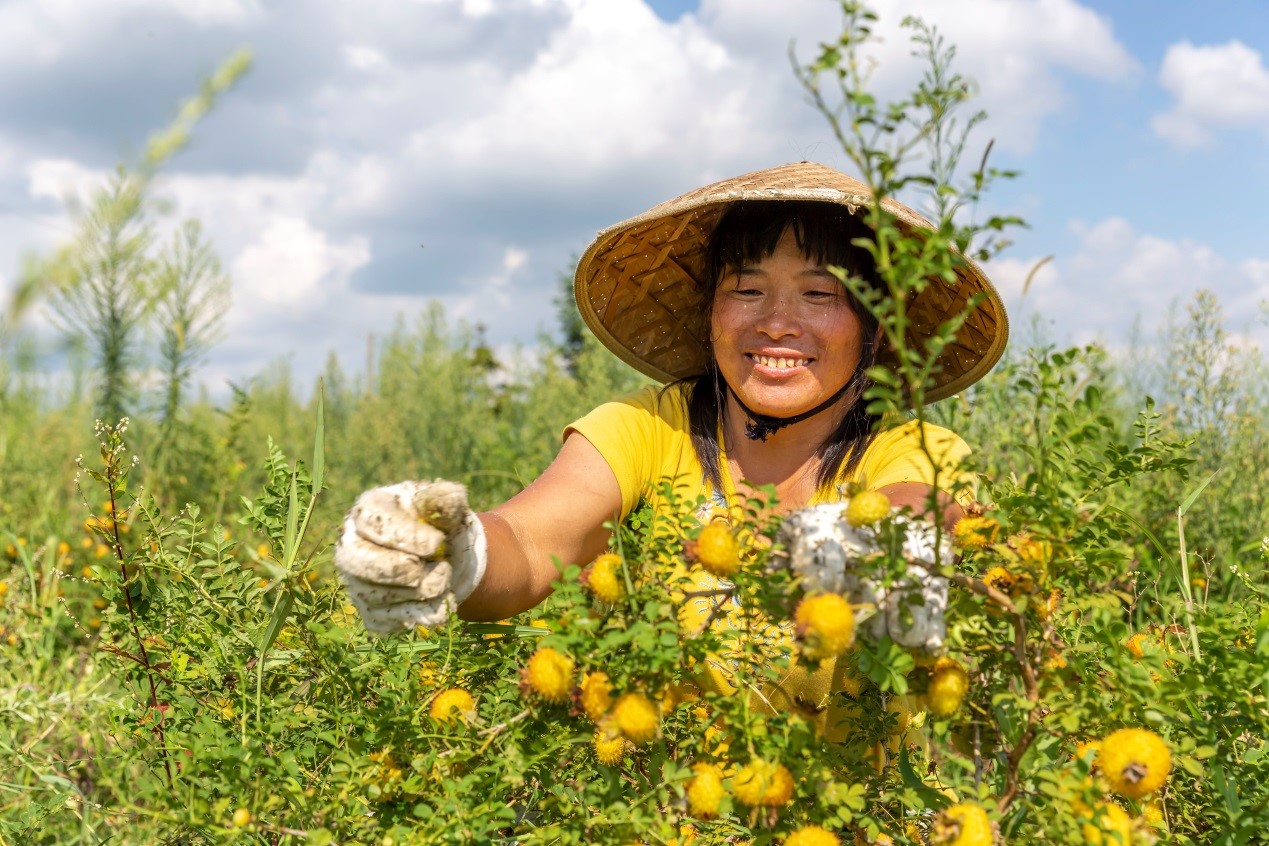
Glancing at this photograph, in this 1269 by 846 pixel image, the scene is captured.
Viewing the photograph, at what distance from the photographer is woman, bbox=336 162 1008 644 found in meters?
1.71

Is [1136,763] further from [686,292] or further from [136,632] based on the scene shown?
[686,292]

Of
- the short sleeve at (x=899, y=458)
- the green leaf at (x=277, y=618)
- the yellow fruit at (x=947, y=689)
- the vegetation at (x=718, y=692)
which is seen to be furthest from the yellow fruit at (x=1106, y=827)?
the green leaf at (x=277, y=618)

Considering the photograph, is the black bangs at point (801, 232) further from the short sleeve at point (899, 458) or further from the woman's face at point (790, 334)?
the short sleeve at point (899, 458)

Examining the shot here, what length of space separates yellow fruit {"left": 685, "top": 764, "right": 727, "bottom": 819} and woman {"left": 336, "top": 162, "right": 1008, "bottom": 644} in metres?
0.50

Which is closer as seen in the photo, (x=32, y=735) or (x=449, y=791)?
(x=449, y=791)

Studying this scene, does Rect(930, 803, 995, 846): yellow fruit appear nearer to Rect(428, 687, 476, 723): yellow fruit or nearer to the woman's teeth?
Rect(428, 687, 476, 723): yellow fruit

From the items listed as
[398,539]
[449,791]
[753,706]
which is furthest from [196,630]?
[753,706]

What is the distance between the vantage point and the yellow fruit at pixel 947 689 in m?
1.01

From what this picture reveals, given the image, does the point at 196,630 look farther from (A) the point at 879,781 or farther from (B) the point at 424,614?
(A) the point at 879,781

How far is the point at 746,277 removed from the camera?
6.44 feet

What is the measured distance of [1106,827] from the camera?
888mm

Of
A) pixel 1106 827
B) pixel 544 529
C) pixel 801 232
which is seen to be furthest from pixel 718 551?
pixel 801 232

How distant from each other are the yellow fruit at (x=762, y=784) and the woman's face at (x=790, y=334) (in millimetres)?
1034

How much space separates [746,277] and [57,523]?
9.52ft
